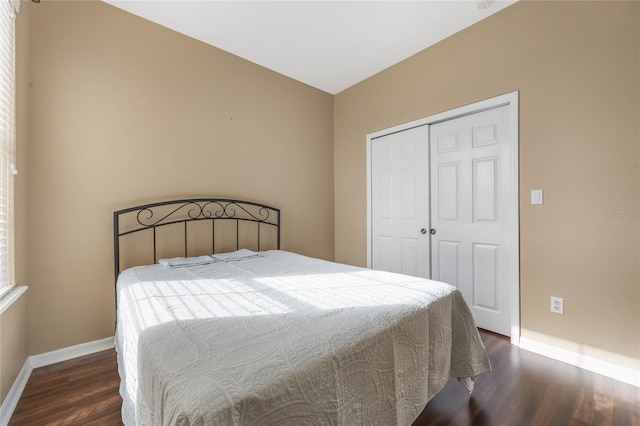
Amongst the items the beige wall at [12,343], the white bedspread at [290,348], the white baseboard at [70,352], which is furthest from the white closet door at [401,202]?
the beige wall at [12,343]

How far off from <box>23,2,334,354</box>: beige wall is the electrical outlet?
8.77 ft

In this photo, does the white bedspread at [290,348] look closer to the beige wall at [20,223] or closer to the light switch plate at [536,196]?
the beige wall at [20,223]

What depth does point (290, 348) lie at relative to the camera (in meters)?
0.83

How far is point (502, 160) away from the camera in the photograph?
7.48 feet

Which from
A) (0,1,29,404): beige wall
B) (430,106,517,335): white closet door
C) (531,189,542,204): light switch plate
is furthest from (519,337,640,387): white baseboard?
(0,1,29,404): beige wall

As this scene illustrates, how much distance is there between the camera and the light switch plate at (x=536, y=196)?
6.76ft

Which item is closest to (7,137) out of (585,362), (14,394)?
(14,394)

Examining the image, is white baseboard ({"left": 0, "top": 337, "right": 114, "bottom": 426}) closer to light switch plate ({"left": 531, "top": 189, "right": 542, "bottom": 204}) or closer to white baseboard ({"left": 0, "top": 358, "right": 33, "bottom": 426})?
white baseboard ({"left": 0, "top": 358, "right": 33, "bottom": 426})

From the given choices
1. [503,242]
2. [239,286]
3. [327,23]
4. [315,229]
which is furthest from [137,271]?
[503,242]

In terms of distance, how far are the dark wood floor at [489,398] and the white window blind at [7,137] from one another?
66cm

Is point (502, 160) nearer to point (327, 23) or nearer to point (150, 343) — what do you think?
point (327, 23)

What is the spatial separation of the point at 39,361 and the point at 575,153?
393cm

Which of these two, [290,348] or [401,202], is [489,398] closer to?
[290,348]

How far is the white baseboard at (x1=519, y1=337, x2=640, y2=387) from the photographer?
5.55 feet
